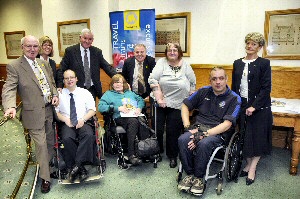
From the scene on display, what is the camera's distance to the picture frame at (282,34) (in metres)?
3.45

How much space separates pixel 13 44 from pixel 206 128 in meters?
6.00

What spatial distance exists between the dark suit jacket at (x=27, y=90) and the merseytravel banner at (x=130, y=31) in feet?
6.74

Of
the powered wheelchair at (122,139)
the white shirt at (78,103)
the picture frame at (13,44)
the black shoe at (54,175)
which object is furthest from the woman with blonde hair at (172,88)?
the picture frame at (13,44)

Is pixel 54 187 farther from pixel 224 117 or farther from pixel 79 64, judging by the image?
pixel 224 117

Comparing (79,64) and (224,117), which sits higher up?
(79,64)

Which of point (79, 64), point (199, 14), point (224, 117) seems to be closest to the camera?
point (224, 117)

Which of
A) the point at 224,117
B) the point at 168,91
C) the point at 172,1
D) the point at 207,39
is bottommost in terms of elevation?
the point at 224,117

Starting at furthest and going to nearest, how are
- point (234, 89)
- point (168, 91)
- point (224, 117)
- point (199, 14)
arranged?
point (199, 14), point (168, 91), point (234, 89), point (224, 117)

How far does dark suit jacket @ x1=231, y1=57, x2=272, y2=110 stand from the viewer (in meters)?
2.53

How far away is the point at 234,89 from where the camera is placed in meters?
2.77

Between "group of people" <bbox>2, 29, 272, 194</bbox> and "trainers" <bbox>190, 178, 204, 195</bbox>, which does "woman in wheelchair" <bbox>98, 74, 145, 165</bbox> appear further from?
"trainers" <bbox>190, 178, 204, 195</bbox>

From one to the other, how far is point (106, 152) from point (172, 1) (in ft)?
8.83

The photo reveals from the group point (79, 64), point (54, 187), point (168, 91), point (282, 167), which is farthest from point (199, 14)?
point (54, 187)

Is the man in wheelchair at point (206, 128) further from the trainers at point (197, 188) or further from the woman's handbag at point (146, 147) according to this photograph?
the woman's handbag at point (146, 147)
